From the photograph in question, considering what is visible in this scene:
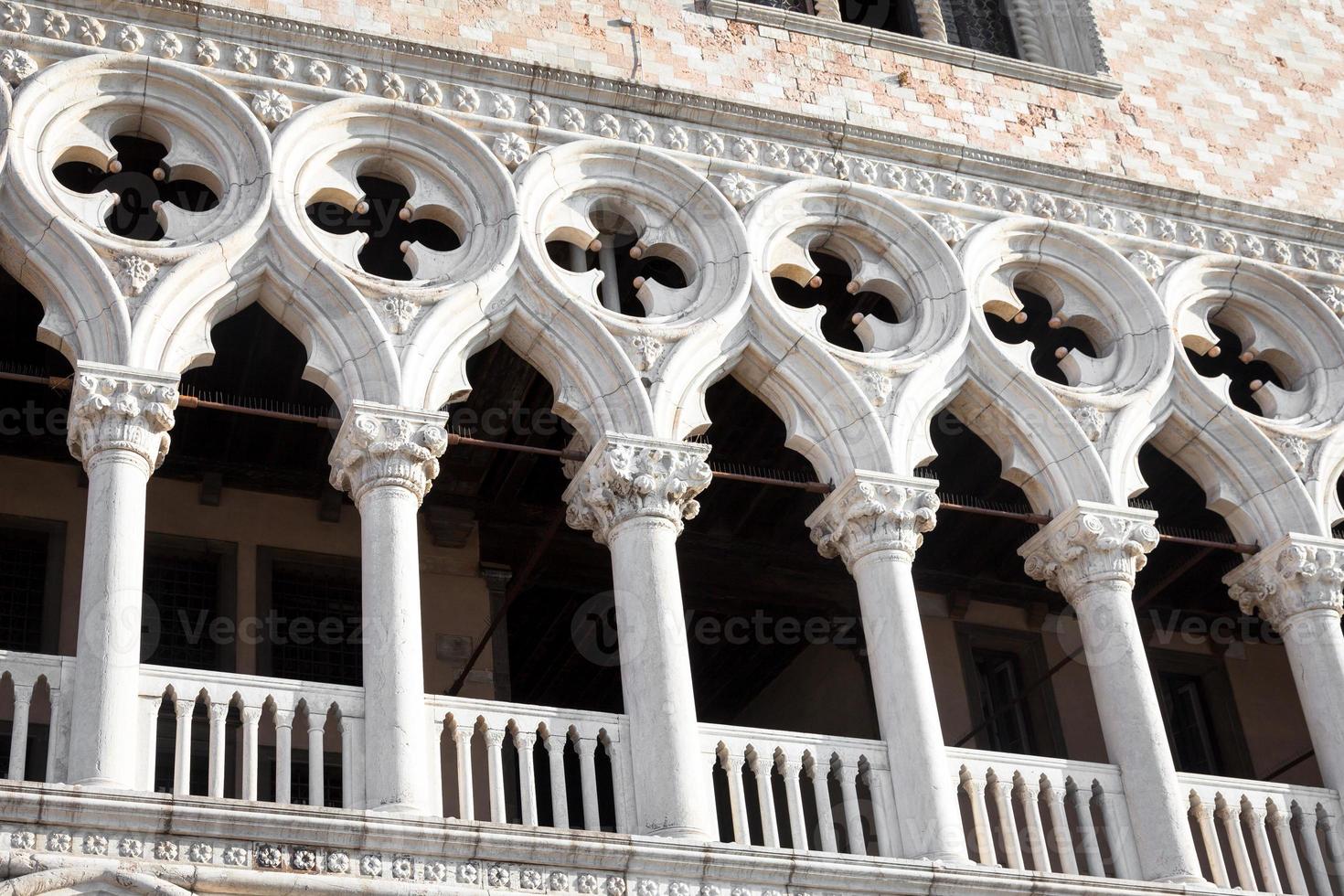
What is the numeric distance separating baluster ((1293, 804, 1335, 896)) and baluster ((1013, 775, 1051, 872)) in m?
1.37

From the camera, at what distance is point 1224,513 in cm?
1132

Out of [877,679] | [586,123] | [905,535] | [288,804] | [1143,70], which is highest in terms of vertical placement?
[1143,70]

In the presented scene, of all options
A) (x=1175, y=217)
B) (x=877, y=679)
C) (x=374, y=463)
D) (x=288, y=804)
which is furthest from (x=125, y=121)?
(x=1175, y=217)

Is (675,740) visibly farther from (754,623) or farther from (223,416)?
(754,623)

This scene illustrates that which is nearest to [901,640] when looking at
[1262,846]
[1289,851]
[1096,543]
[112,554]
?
[1096,543]

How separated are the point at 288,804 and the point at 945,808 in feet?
9.81

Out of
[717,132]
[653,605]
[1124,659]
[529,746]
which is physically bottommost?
[529,746]

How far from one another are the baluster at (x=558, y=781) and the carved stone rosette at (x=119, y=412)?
2.14m

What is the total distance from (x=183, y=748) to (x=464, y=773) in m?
1.17

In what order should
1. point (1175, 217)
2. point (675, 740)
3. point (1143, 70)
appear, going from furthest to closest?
point (1143, 70) < point (1175, 217) < point (675, 740)

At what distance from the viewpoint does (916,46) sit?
12336 millimetres

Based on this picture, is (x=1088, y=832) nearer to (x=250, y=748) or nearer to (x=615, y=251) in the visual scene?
(x=250, y=748)

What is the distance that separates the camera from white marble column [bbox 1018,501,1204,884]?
9633 millimetres

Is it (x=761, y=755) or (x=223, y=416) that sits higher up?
(x=223, y=416)
